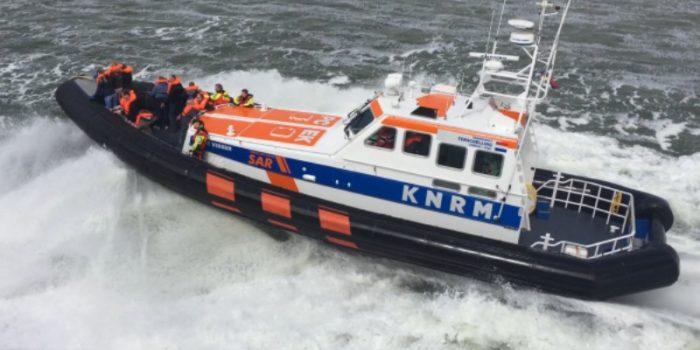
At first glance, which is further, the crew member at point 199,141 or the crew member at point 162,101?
the crew member at point 162,101

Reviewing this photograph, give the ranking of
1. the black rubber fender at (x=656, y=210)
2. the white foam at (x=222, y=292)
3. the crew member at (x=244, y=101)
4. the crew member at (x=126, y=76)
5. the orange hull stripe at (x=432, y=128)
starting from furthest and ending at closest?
1. the crew member at (x=126, y=76)
2. the crew member at (x=244, y=101)
3. the black rubber fender at (x=656, y=210)
4. the orange hull stripe at (x=432, y=128)
5. the white foam at (x=222, y=292)

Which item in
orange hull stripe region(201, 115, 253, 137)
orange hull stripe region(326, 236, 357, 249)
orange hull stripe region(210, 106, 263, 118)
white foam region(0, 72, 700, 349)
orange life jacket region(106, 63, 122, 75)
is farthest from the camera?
orange life jacket region(106, 63, 122, 75)

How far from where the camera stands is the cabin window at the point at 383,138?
5379 mm

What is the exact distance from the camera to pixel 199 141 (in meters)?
6.11

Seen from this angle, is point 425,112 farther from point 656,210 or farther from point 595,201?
point 656,210

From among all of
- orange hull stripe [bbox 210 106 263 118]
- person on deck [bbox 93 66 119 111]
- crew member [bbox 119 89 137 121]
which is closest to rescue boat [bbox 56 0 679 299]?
orange hull stripe [bbox 210 106 263 118]

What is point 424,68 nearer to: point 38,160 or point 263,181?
point 263,181

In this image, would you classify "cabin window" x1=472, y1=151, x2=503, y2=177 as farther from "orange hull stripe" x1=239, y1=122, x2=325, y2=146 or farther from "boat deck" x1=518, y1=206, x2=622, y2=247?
"orange hull stripe" x1=239, y1=122, x2=325, y2=146

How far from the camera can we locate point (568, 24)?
1496cm

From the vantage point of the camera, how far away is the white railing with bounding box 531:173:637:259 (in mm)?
5736

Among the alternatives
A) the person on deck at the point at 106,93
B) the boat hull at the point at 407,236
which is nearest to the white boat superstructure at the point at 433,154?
the boat hull at the point at 407,236

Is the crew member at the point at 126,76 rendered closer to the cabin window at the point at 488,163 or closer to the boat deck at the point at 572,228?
the cabin window at the point at 488,163

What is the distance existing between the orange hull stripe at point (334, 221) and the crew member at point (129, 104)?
3019 mm

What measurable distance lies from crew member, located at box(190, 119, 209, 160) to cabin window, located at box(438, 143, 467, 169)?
2640 mm
